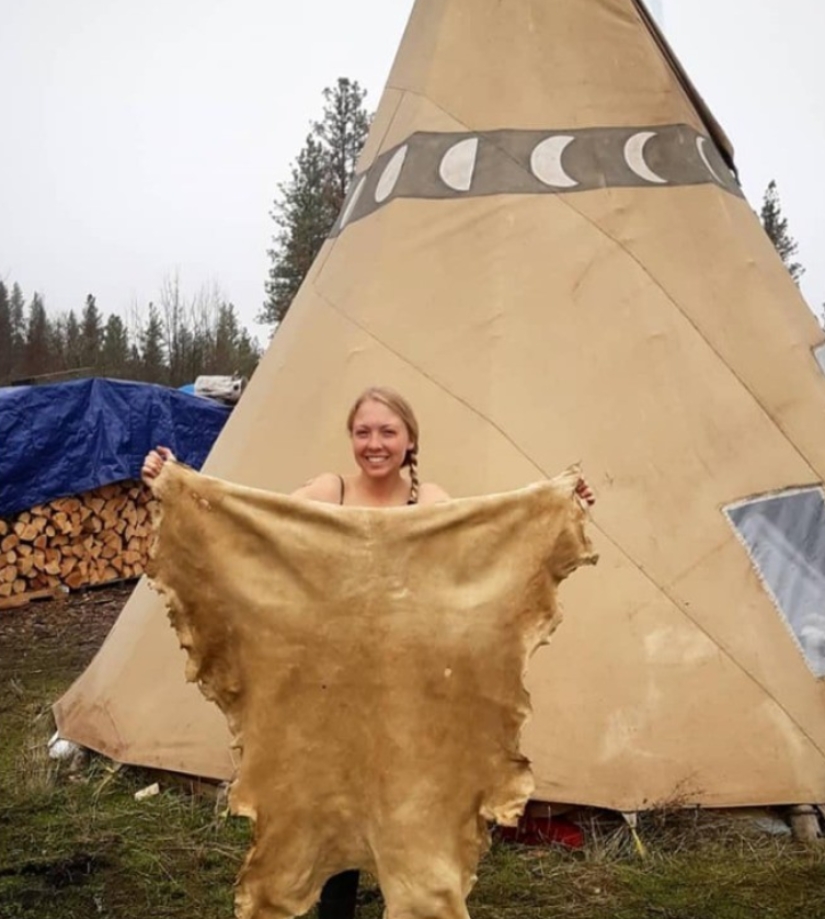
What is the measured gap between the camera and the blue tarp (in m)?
8.88

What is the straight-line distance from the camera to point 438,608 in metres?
2.25

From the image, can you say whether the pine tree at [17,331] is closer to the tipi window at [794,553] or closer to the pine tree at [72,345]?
the pine tree at [72,345]

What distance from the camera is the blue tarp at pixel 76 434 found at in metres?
8.88

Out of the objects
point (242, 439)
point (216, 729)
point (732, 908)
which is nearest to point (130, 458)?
point (242, 439)

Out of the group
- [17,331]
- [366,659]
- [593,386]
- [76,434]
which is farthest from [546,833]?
[17,331]

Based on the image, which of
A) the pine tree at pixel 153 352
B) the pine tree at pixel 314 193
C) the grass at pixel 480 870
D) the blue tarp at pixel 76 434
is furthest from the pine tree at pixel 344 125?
the grass at pixel 480 870

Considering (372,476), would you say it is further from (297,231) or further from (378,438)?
(297,231)

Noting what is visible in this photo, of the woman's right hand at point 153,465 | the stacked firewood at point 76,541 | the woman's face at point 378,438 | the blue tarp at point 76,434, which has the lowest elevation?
the stacked firewood at point 76,541

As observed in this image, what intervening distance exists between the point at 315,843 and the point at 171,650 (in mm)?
2072

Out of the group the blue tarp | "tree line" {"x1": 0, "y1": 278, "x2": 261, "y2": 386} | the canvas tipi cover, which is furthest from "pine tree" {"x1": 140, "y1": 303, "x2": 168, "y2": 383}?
the canvas tipi cover

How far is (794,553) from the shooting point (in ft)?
12.7

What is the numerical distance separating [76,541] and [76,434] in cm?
106

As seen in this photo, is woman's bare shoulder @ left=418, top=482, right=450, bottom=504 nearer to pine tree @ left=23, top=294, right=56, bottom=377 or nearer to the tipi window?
the tipi window

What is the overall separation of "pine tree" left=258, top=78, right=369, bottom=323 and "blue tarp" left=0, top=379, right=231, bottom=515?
1263 cm
